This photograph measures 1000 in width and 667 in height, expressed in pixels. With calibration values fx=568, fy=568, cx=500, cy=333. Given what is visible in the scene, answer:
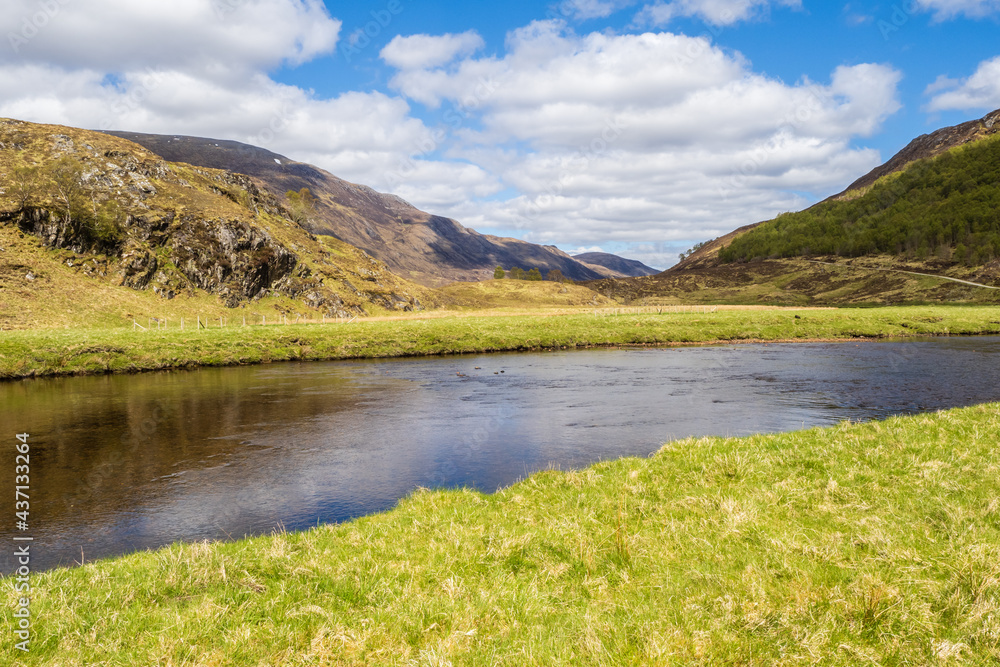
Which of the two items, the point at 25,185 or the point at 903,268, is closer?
the point at 25,185

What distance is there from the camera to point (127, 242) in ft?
285

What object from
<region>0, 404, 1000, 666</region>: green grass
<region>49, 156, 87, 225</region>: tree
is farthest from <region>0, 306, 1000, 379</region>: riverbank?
<region>49, 156, 87, 225</region>: tree

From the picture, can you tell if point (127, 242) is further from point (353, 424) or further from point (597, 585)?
point (597, 585)

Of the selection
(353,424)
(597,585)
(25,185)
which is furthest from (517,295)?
(597,585)

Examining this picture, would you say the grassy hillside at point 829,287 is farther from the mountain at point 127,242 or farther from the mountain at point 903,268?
the mountain at point 127,242

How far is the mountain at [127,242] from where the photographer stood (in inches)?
2921

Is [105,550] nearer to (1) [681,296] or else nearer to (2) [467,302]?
(2) [467,302]

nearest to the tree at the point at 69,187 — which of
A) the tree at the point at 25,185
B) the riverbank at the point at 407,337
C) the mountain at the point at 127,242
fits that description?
the mountain at the point at 127,242

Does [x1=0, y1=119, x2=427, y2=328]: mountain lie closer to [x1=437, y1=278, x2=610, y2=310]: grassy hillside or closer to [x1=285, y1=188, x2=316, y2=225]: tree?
[x1=437, y1=278, x2=610, y2=310]: grassy hillside

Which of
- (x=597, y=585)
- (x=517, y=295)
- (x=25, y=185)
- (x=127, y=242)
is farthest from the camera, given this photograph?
(x=517, y=295)

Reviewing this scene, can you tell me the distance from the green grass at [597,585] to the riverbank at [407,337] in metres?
39.2

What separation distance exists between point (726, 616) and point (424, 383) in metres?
30.1

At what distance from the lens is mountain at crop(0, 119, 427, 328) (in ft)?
243

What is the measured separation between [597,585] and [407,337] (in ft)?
164
